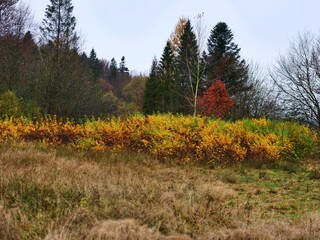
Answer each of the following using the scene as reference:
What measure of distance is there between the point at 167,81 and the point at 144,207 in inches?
1327

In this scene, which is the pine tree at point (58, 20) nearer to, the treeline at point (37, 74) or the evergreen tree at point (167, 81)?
the treeline at point (37, 74)

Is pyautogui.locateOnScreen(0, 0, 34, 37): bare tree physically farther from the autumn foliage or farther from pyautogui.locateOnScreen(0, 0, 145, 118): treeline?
the autumn foliage

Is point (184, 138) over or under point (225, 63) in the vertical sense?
under

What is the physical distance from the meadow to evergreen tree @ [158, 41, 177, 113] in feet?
76.9

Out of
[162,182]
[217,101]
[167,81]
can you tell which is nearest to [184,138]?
[162,182]

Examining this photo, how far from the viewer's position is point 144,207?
3879 millimetres

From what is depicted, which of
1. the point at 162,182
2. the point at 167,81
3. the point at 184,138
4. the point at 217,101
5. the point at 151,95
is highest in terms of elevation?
the point at 167,81

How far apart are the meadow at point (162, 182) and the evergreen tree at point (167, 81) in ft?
76.9

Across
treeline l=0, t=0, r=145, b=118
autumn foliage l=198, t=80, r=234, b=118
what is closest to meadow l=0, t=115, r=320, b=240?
treeline l=0, t=0, r=145, b=118

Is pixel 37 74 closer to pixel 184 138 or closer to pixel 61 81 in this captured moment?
pixel 61 81

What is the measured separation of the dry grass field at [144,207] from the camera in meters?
3.13

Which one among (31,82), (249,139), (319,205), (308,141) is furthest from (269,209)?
(31,82)

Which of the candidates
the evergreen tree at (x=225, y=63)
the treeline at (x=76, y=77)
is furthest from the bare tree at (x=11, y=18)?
the evergreen tree at (x=225, y=63)

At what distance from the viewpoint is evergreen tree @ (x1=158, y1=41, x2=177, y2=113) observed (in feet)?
114
